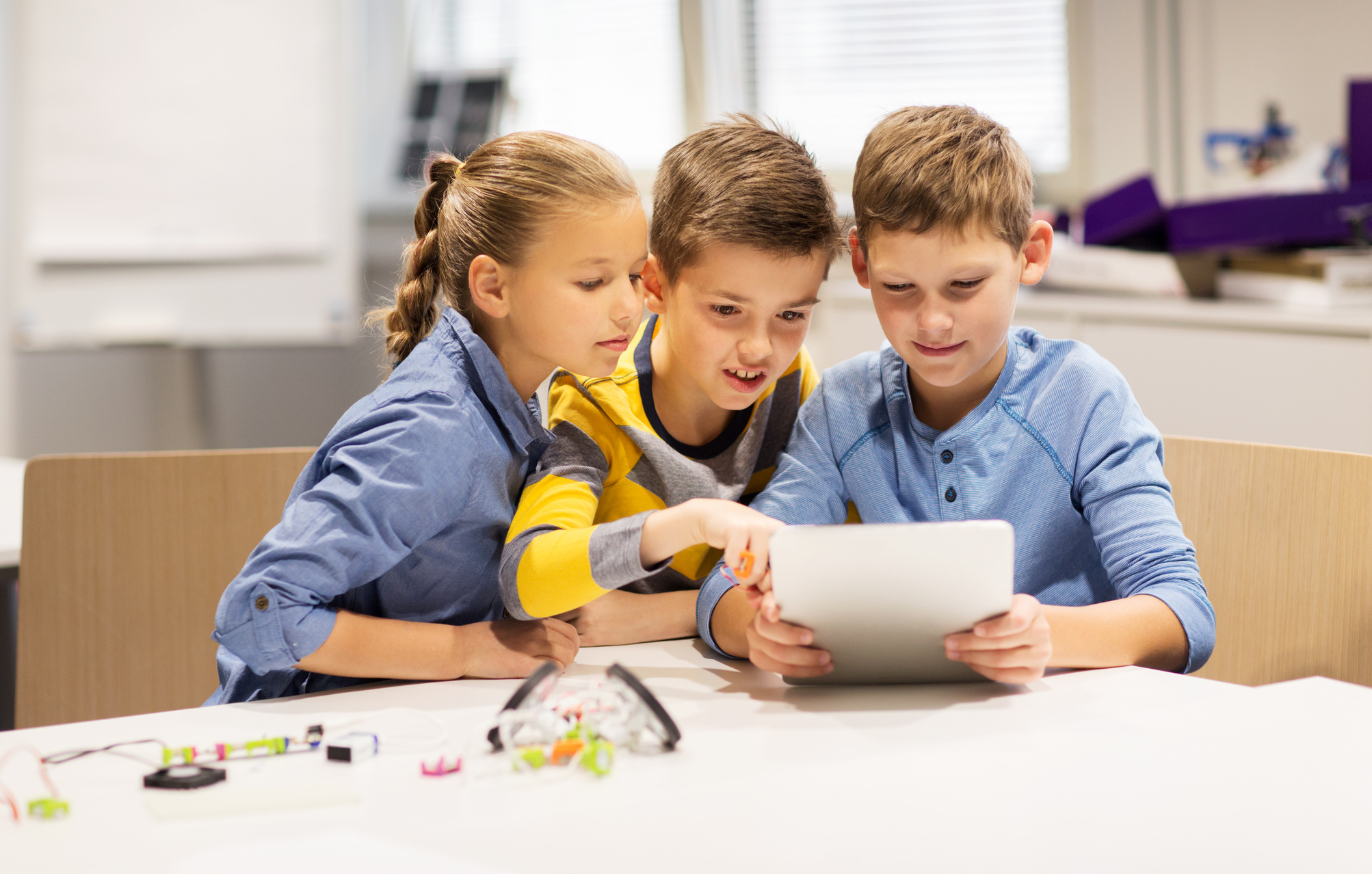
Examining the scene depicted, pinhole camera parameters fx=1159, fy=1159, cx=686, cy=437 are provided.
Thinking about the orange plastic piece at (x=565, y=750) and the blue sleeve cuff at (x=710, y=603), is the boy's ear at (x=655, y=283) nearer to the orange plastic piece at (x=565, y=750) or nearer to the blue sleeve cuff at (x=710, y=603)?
the blue sleeve cuff at (x=710, y=603)

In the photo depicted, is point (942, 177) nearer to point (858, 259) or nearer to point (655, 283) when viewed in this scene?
point (858, 259)

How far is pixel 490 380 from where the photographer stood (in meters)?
1.06

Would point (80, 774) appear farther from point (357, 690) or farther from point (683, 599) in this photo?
point (683, 599)

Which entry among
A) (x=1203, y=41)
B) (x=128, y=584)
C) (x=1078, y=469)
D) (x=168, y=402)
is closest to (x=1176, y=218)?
(x=1203, y=41)

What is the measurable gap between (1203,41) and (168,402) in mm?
2746

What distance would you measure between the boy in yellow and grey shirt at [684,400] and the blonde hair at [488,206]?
0.30 feet

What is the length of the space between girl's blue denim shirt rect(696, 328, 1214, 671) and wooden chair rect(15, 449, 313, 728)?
0.61 metres

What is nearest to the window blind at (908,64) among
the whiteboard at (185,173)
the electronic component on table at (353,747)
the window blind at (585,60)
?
the window blind at (585,60)

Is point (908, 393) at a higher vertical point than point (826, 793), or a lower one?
higher

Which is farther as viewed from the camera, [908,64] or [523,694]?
[908,64]

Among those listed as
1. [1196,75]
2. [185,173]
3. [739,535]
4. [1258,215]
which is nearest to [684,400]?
[739,535]

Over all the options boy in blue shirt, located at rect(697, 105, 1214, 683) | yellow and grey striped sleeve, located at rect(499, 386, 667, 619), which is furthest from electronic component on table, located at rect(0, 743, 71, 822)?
boy in blue shirt, located at rect(697, 105, 1214, 683)

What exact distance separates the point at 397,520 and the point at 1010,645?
0.49 metres

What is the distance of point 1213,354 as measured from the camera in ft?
7.20
